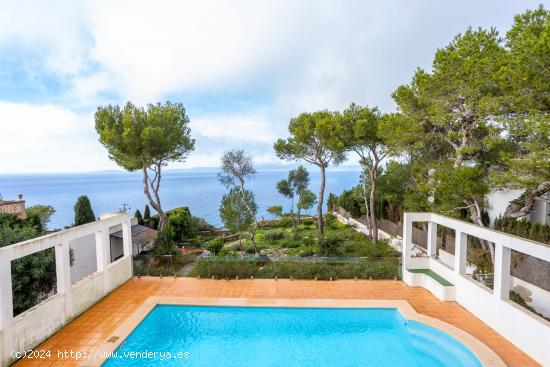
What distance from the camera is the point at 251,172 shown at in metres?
23.4

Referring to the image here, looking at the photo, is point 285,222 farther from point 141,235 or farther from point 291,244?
point 141,235

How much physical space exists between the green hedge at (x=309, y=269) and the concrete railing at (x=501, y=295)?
3.55 feet

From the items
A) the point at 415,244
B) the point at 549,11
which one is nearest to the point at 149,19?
the point at 549,11

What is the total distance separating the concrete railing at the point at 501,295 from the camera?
6.18 metres

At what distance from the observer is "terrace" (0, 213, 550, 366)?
6242 millimetres

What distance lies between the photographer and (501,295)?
7.27 meters

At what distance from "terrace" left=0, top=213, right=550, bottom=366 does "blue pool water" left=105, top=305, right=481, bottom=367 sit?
328 millimetres

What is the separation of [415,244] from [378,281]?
26.0ft

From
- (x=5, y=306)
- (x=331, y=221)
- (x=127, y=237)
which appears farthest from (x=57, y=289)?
(x=331, y=221)

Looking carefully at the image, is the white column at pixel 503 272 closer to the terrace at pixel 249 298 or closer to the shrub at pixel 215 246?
the terrace at pixel 249 298

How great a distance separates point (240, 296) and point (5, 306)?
5.54 m

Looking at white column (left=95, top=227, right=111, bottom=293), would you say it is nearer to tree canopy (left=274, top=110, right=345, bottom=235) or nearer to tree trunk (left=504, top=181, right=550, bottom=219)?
tree trunk (left=504, top=181, right=550, bottom=219)

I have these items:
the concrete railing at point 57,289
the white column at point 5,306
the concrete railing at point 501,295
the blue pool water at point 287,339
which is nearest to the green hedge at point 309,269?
the concrete railing at point 501,295

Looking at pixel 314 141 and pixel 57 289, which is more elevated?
pixel 314 141
